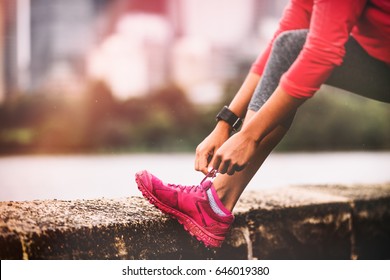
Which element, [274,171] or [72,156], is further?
[274,171]

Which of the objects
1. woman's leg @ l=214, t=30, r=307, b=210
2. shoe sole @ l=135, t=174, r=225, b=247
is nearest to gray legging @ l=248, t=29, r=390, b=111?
woman's leg @ l=214, t=30, r=307, b=210

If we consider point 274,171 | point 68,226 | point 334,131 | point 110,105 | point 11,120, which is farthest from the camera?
point 334,131

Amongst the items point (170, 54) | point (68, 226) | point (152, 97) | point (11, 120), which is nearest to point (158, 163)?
point (152, 97)

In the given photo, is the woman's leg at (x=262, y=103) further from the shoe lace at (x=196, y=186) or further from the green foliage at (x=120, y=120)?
the green foliage at (x=120, y=120)

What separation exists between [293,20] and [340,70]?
227mm

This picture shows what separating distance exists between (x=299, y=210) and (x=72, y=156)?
3.03 ft

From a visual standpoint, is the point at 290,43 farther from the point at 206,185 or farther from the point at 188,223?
the point at 188,223

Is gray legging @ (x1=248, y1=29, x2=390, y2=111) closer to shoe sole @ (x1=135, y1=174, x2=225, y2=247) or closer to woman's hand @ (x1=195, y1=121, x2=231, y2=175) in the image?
woman's hand @ (x1=195, y1=121, x2=231, y2=175)

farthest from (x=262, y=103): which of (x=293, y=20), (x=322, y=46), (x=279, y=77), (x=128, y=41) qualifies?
(x=128, y=41)

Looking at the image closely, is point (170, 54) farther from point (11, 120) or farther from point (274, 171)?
point (274, 171)

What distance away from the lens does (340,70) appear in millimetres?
1166
